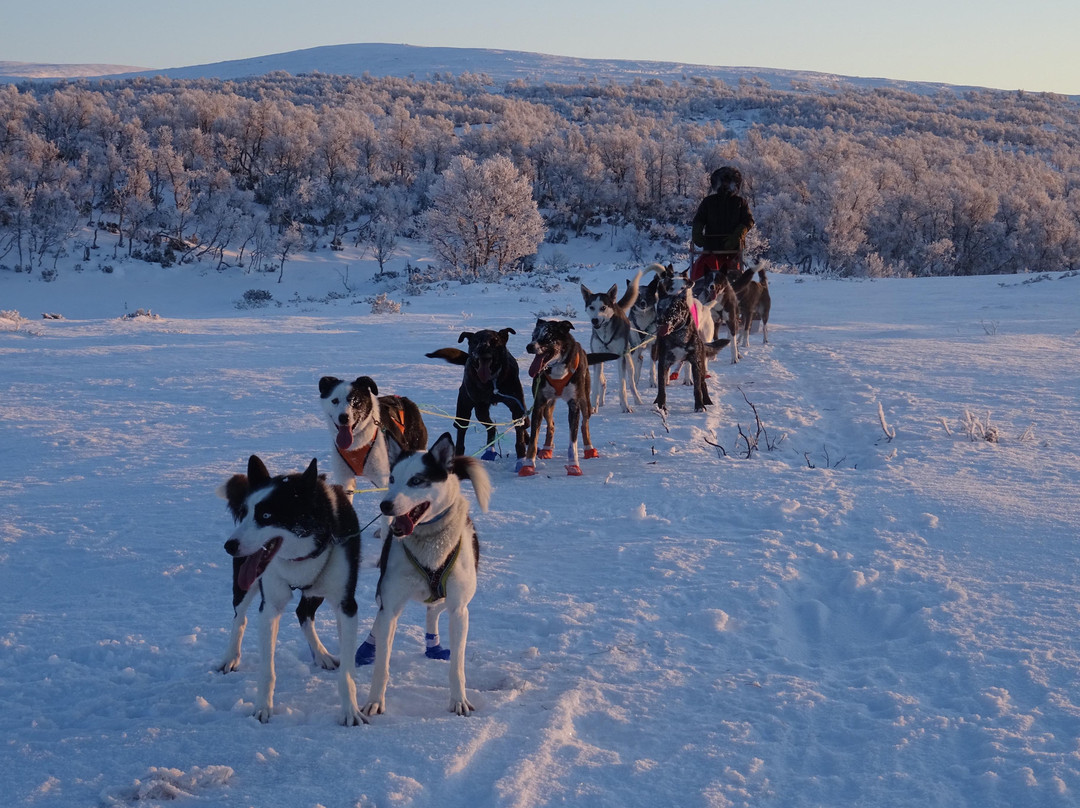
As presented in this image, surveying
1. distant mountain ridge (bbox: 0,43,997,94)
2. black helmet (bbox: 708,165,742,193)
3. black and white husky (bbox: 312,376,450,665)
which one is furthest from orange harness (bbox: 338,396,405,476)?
distant mountain ridge (bbox: 0,43,997,94)

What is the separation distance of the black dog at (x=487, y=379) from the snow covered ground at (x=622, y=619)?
1.57ft

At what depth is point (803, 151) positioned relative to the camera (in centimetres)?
5341

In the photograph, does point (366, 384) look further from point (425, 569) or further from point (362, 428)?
point (425, 569)

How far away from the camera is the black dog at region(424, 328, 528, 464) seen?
6.66m

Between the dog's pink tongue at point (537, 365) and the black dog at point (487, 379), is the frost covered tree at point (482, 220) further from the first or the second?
the dog's pink tongue at point (537, 365)

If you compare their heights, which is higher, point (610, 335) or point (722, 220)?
point (722, 220)

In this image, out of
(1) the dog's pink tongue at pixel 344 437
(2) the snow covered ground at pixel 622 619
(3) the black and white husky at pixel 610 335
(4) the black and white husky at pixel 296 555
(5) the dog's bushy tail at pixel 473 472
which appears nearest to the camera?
(2) the snow covered ground at pixel 622 619

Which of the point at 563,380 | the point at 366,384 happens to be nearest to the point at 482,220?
the point at 563,380

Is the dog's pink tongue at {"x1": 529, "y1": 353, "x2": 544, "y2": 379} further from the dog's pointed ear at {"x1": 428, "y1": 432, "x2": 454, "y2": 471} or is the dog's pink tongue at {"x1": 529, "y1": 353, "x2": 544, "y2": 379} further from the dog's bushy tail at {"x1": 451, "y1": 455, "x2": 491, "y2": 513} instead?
the dog's pointed ear at {"x1": 428, "y1": 432, "x2": 454, "y2": 471}

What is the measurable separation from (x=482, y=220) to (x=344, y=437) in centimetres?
3040

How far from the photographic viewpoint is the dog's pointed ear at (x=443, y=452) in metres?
3.46

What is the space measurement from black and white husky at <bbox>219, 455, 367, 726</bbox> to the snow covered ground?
216mm

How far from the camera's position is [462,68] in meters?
107

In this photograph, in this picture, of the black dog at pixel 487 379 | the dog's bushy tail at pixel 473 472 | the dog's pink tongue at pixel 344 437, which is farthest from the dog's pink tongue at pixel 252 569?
the black dog at pixel 487 379
